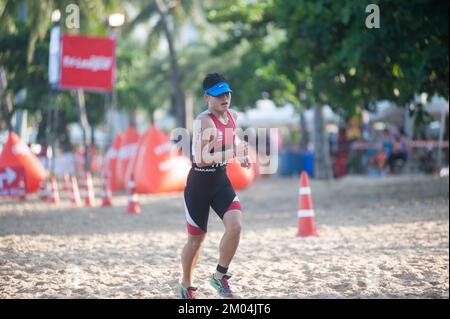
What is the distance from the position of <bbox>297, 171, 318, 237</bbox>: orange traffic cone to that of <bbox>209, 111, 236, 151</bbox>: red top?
3981 millimetres

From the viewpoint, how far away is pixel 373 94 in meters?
14.6

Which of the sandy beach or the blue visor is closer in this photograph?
the blue visor

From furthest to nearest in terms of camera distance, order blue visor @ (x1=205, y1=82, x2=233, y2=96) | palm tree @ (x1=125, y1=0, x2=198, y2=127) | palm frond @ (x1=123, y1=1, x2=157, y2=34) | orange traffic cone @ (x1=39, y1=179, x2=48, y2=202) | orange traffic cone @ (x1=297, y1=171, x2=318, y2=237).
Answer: palm frond @ (x1=123, y1=1, x2=157, y2=34), palm tree @ (x1=125, y1=0, x2=198, y2=127), orange traffic cone @ (x1=39, y1=179, x2=48, y2=202), orange traffic cone @ (x1=297, y1=171, x2=318, y2=237), blue visor @ (x1=205, y1=82, x2=233, y2=96)

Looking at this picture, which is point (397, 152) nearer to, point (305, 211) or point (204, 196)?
point (305, 211)

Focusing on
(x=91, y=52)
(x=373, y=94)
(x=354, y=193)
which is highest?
(x=91, y=52)

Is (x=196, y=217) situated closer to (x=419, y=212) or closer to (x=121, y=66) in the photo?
(x=419, y=212)

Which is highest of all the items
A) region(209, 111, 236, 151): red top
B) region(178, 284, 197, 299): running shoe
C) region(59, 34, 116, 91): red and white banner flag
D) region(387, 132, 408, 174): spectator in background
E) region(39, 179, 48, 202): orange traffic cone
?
region(59, 34, 116, 91): red and white banner flag

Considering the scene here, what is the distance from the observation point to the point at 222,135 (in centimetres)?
532

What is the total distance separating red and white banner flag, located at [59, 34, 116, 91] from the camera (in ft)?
58.4

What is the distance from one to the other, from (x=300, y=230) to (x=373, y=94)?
612cm

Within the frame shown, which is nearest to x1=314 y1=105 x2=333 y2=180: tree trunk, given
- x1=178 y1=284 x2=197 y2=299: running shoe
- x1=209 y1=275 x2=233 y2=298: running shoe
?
x1=209 y1=275 x2=233 y2=298: running shoe

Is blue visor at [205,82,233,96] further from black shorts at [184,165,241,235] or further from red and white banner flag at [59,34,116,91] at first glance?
red and white banner flag at [59,34,116,91]

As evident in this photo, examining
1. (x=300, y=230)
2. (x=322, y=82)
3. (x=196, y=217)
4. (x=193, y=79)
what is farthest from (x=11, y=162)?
(x=193, y=79)

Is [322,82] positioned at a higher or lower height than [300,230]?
higher
